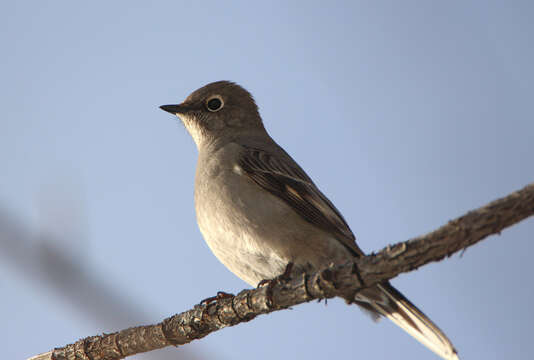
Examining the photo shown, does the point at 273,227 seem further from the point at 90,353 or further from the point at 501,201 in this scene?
the point at 501,201

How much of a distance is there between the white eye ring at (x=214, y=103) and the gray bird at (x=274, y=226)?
157 cm

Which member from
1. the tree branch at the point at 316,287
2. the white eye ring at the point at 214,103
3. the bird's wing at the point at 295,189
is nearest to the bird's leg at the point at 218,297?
the tree branch at the point at 316,287

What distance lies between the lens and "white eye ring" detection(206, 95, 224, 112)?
9188 millimetres

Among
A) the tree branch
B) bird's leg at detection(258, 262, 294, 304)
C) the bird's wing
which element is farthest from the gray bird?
the tree branch

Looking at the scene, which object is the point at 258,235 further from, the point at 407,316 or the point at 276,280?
the point at 407,316

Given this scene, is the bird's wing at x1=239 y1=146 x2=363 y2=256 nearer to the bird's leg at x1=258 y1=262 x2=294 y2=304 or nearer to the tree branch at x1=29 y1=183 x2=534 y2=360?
the bird's leg at x1=258 y1=262 x2=294 y2=304

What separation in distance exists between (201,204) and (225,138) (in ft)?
5.74

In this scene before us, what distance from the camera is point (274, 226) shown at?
21.0 ft

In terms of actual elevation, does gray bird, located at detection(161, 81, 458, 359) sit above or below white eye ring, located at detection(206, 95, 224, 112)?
below

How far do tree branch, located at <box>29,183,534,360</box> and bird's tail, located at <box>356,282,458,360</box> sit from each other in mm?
1364

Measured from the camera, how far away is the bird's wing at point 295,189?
257 inches

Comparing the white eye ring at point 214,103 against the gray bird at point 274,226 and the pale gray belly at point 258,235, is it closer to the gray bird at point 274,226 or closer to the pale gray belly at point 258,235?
the gray bird at point 274,226

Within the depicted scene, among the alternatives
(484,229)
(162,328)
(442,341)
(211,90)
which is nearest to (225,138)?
(211,90)

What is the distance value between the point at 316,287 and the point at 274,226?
5.49ft
